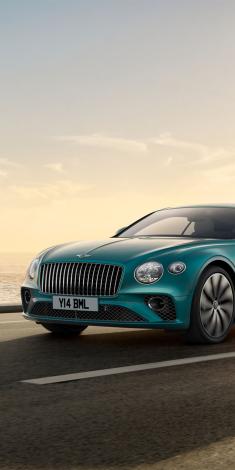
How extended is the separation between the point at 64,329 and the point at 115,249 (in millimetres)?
1391

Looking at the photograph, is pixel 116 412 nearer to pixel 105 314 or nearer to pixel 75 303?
pixel 105 314

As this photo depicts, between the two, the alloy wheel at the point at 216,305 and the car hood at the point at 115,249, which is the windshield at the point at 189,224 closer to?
the car hood at the point at 115,249

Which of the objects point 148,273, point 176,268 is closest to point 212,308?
point 176,268

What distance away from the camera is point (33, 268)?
→ 9070 mm

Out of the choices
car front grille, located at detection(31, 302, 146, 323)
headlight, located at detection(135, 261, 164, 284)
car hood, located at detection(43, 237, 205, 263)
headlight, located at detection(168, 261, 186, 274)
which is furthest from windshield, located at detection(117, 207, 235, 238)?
car front grille, located at detection(31, 302, 146, 323)

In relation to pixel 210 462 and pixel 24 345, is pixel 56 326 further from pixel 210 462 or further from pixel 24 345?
pixel 210 462

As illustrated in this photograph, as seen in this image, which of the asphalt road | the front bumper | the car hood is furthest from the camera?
the car hood

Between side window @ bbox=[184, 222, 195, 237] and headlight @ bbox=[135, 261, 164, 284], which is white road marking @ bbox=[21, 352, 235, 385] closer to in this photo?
headlight @ bbox=[135, 261, 164, 284]

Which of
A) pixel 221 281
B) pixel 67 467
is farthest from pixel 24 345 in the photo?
pixel 67 467

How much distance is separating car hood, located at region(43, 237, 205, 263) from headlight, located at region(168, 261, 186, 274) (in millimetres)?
212

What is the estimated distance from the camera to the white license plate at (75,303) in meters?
8.24

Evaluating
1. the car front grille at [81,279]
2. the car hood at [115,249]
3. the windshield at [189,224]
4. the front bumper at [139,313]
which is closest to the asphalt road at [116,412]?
the front bumper at [139,313]

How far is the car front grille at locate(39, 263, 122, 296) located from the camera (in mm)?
8234

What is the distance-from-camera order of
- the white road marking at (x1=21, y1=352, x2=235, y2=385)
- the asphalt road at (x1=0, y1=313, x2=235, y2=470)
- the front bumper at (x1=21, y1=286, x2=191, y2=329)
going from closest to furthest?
the asphalt road at (x1=0, y1=313, x2=235, y2=470) → the white road marking at (x1=21, y1=352, x2=235, y2=385) → the front bumper at (x1=21, y1=286, x2=191, y2=329)
